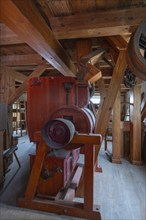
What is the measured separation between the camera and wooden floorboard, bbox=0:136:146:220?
2031 millimetres

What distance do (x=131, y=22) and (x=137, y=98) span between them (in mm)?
2441

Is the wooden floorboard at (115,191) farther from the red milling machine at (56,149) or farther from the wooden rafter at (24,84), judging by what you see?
the wooden rafter at (24,84)

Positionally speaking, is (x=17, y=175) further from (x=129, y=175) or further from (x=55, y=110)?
(x=129, y=175)

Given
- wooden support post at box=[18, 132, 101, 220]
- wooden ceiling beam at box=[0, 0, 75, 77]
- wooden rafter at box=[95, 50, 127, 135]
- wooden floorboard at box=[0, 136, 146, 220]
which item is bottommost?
wooden floorboard at box=[0, 136, 146, 220]

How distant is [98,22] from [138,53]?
635 millimetres

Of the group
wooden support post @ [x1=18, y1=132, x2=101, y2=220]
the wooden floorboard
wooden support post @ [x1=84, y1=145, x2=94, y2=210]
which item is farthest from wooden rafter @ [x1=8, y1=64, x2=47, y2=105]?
wooden support post @ [x1=84, y1=145, x2=94, y2=210]

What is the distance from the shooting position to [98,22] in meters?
1.63

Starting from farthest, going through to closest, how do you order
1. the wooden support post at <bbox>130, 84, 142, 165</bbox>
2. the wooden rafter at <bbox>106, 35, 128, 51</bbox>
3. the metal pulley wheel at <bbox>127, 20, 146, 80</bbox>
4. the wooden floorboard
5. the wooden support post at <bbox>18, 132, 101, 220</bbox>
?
the wooden support post at <bbox>130, 84, 142, 165</bbox> → the wooden rafter at <bbox>106, 35, 128, 51</bbox> → the wooden floorboard → the wooden support post at <bbox>18, 132, 101, 220</bbox> → the metal pulley wheel at <bbox>127, 20, 146, 80</bbox>

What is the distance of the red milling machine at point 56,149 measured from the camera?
5.60ft

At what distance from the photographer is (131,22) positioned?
5.15 ft

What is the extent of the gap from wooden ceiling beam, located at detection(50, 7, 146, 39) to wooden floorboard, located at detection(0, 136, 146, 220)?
1.99 metres

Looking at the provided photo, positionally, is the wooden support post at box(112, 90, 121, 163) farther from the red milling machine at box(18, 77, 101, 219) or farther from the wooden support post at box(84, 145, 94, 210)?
the wooden support post at box(84, 145, 94, 210)

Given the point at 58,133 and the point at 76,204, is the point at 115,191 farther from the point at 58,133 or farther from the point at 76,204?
the point at 58,133

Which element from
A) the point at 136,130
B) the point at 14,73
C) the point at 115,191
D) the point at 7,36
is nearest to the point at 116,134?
the point at 136,130
